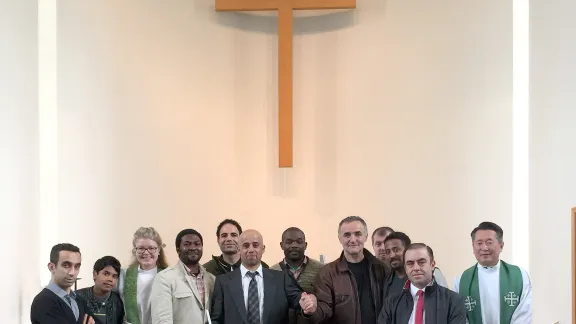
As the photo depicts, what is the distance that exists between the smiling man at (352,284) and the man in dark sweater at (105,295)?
48.9 inches

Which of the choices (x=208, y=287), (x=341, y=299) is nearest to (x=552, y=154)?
(x=341, y=299)

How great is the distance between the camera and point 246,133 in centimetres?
695

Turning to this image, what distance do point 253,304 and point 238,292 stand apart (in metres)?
0.11

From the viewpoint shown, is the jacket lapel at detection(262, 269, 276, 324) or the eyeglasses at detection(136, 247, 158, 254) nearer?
the jacket lapel at detection(262, 269, 276, 324)

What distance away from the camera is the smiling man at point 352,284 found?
4648 millimetres

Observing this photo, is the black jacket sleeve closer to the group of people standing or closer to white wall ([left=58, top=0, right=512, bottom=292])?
the group of people standing

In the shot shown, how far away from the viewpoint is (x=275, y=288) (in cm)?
463

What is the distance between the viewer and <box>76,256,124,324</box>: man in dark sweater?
4777 millimetres

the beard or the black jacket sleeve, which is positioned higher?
the beard

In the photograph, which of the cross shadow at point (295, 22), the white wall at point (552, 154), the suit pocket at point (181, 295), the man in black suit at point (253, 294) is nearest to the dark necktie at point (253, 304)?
the man in black suit at point (253, 294)

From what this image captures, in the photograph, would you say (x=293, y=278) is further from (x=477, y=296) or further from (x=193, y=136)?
(x=193, y=136)

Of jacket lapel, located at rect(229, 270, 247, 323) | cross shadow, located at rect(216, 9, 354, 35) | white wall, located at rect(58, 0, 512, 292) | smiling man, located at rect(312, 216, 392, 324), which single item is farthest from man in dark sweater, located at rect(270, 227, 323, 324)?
cross shadow, located at rect(216, 9, 354, 35)

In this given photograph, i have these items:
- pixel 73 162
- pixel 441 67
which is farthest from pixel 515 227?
pixel 73 162

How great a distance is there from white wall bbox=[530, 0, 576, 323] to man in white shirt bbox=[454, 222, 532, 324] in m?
0.46
